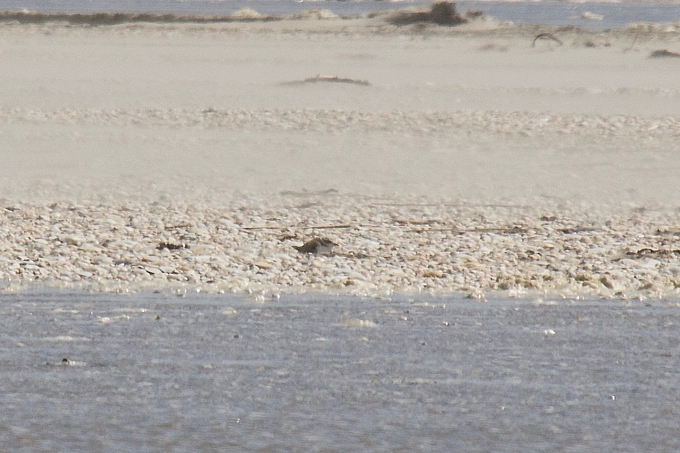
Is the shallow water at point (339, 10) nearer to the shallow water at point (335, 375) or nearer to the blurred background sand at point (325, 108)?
the blurred background sand at point (325, 108)

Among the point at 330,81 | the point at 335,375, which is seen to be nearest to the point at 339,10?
the point at 330,81

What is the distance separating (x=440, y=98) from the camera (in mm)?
18141

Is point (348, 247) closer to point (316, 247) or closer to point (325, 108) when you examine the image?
point (316, 247)

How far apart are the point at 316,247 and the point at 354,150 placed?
542cm

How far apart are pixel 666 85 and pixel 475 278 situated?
1304 cm

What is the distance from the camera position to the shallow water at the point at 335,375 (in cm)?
436

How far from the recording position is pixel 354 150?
13.9 m

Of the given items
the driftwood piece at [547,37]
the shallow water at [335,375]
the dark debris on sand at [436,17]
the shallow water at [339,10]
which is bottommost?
the shallow water at [339,10]

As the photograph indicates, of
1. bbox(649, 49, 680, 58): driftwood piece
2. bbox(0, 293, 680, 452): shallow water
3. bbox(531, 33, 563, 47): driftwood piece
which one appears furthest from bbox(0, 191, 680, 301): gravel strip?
bbox(531, 33, 563, 47): driftwood piece

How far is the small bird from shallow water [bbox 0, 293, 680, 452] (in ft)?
5.20

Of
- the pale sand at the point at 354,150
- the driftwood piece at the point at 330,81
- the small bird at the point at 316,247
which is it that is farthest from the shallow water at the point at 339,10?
the small bird at the point at 316,247

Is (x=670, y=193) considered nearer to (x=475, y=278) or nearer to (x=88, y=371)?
(x=475, y=278)

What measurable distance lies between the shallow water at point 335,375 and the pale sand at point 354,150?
86 cm

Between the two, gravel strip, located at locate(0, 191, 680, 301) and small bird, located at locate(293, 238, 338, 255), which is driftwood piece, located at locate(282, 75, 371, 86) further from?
small bird, located at locate(293, 238, 338, 255)
